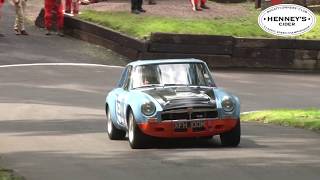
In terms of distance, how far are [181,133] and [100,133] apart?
3162 mm

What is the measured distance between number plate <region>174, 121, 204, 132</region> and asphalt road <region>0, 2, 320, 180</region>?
1.09 ft

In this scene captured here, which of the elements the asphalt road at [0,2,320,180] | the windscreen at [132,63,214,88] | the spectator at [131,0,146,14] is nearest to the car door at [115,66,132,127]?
the windscreen at [132,63,214,88]

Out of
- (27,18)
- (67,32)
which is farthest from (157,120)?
(27,18)

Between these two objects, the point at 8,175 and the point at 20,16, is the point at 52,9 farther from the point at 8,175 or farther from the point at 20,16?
the point at 8,175

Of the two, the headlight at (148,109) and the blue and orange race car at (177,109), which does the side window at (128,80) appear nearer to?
the blue and orange race car at (177,109)

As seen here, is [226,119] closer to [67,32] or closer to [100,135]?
[100,135]

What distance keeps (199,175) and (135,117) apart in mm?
2471

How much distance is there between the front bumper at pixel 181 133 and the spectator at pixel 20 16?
55.6 ft

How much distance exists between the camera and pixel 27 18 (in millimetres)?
32031

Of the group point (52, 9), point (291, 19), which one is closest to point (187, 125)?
point (291, 19)

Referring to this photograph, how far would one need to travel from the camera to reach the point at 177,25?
999 inches

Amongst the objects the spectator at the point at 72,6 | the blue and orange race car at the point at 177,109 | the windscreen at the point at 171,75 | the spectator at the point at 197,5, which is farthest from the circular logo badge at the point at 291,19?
the spectator at the point at 72,6

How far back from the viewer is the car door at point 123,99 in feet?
37.1

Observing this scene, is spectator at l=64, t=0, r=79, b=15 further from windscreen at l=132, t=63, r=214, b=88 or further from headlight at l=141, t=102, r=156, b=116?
headlight at l=141, t=102, r=156, b=116
